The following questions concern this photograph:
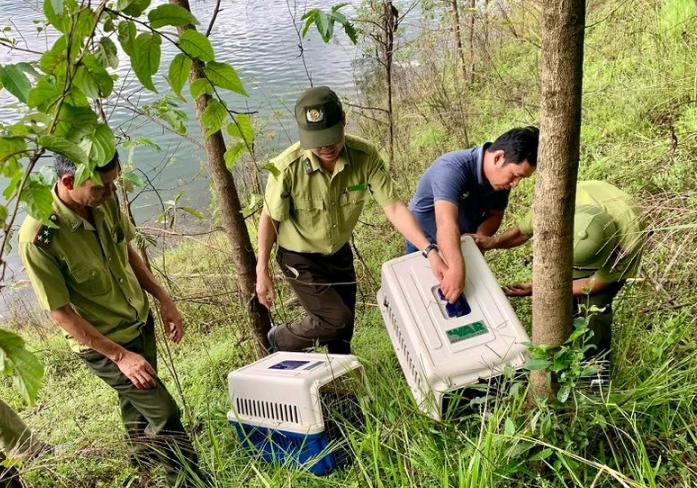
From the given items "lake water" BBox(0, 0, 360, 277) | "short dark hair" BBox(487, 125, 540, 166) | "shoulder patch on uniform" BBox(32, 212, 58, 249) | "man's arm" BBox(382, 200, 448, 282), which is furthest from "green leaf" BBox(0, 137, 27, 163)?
"lake water" BBox(0, 0, 360, 277)

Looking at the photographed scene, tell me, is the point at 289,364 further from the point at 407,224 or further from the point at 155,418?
the point at 407,224

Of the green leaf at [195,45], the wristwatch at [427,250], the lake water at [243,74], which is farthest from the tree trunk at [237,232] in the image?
the lake water at [243,74]

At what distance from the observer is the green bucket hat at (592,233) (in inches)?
77.9

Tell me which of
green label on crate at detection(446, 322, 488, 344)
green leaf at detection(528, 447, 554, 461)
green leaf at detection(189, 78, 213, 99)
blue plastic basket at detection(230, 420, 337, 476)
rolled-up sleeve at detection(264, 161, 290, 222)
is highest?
green leaf at detection(189, 78, 213, 99)

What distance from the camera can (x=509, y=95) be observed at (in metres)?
5.11

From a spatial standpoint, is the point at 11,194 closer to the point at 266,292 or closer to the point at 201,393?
the point at 266,292

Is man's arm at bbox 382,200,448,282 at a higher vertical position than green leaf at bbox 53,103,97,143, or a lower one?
lower

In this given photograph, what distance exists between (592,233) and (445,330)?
28.1 inches

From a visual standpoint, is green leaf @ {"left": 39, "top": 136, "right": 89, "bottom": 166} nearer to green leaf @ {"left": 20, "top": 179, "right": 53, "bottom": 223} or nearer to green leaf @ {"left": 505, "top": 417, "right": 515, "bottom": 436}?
green leaf @ {"left": 20, "top": 179, "right": 53, "bottom": 223}

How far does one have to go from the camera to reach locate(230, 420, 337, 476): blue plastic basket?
1797 millimetres

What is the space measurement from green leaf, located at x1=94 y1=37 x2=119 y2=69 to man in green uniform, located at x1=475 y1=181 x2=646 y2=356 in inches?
66.4

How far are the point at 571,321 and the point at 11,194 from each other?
132 cm

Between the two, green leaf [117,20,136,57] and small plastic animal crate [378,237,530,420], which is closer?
green leaf [117,20,136,57]

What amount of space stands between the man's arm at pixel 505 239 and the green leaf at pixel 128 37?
188 cm
